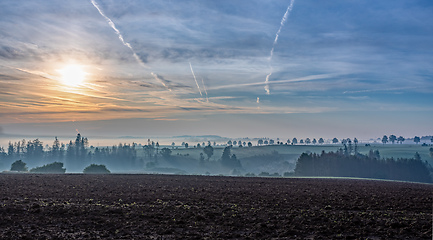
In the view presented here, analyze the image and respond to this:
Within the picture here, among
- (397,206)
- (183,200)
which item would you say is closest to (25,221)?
(183,200)

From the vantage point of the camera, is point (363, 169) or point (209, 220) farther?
point (363, 169)

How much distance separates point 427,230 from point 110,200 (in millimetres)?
28673

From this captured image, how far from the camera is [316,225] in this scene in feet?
74.3

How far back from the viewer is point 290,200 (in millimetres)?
35406

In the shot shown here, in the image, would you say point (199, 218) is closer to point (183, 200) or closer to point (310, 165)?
point (183, 200)

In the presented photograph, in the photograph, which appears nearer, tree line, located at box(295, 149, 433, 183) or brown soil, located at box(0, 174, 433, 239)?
brown soil, located at box(0, 174, 433, 239)

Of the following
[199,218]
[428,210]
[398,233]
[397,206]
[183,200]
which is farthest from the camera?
[183,200]

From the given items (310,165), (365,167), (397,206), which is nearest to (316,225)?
(397,206)

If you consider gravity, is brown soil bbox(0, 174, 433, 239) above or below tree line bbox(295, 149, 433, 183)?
above

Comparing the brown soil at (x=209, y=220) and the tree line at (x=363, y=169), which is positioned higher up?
the brown soil at (x=209, y=220)

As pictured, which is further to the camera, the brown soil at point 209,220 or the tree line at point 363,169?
the tree line at point 363,169

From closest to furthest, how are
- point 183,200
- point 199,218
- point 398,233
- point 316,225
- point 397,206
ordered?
point 398,233 → point 316,225 → point 199,218 → point 397,206 → point 183,200

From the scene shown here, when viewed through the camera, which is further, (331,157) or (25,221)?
(331,157)

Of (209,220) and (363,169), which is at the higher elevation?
(209,220)
